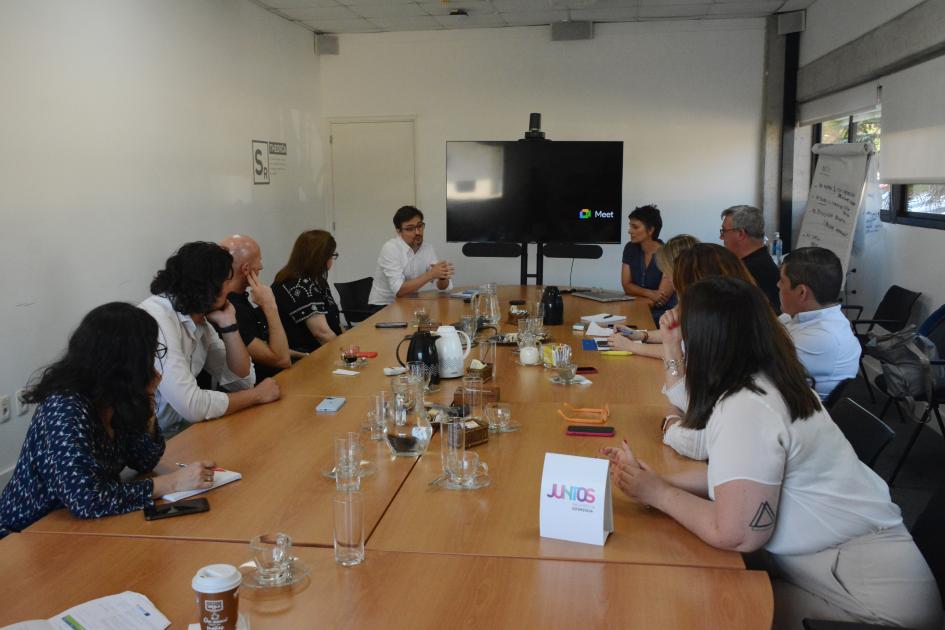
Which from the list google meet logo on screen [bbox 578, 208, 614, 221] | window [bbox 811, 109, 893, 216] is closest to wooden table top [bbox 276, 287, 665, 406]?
google meet logo on screen [bbox 578, 208, 614, 221]

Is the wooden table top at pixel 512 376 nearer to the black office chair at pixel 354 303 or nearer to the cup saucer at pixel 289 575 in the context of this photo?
the black office chair at pixel 354 303

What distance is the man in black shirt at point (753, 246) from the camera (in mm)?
4676

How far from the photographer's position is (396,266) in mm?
5965

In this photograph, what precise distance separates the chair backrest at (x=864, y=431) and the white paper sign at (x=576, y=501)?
3.23ft

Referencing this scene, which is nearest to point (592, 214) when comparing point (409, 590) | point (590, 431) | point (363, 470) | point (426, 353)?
point (426, 353)

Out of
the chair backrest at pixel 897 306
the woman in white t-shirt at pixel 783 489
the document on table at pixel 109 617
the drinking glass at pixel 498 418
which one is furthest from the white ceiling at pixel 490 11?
the document on table at pixel 109 617

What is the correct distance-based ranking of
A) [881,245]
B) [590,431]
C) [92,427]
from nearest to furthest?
1. [92,427]
2. [590,431]
3. [881,245]

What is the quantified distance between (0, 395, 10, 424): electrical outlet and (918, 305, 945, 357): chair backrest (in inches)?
204

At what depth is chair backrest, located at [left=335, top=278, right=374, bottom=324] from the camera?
5855mm

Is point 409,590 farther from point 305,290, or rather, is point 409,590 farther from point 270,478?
point 305,290

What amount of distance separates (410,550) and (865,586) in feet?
3.24

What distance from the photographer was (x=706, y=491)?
2.11m

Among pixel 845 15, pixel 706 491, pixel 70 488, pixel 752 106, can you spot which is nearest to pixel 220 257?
pixel 70 488

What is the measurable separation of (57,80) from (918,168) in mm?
5276
